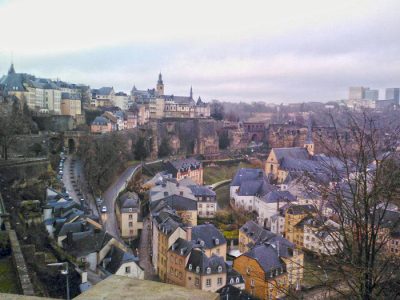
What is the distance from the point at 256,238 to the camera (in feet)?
87.4

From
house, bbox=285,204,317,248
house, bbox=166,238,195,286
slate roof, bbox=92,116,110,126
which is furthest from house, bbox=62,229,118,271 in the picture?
slate roof, bbox=92,116,110,126

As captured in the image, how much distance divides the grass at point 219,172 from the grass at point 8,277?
41789 mm

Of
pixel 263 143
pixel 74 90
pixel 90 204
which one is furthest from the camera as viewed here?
pixel 263 143

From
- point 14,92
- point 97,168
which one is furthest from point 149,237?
point 14,92

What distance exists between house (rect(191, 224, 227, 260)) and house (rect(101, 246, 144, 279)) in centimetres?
494

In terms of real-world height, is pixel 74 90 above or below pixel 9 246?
above

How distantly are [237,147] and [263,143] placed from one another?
884 cm

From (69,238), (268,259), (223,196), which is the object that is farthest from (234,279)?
(223,196)

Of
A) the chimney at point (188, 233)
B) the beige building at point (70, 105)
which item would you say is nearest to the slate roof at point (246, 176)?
the chimney at point (188, 233)

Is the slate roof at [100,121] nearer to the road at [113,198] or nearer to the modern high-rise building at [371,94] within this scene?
the road at [113,198]

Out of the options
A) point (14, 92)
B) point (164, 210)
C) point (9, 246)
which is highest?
point (14, 92)

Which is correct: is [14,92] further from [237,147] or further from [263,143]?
[263,143]

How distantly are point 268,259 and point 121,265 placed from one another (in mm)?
7982

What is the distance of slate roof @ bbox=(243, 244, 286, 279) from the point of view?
21.5m
